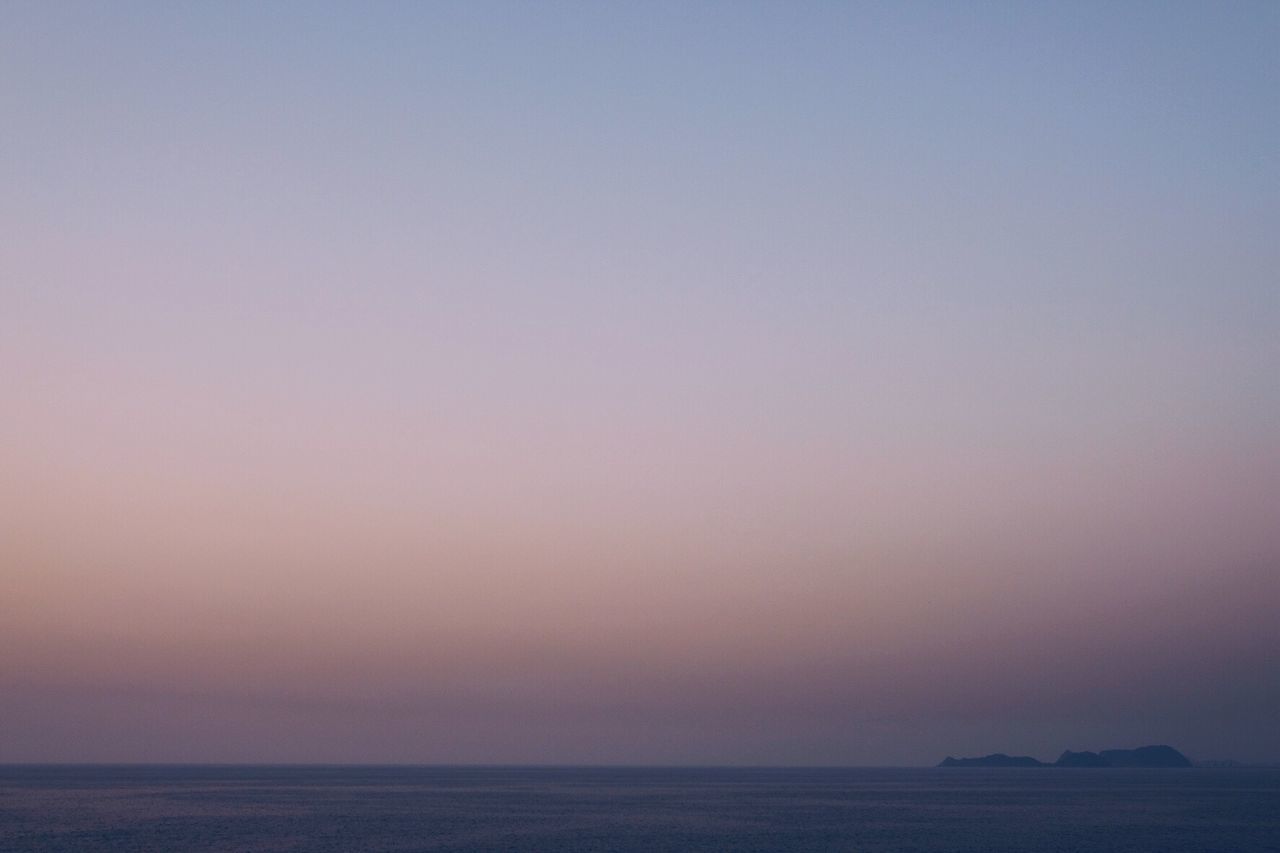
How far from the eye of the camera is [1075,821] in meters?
118

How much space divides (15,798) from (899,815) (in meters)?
114

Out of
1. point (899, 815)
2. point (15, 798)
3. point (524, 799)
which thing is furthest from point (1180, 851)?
point (15, 798)

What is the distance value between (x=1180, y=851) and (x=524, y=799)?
103812 millimetres

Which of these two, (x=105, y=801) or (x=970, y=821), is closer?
(x=970, y=821)

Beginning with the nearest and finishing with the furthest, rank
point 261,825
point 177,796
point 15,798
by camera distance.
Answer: point 261,825
point 15,798
point 177,796

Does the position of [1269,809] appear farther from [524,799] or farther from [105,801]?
[105,801]

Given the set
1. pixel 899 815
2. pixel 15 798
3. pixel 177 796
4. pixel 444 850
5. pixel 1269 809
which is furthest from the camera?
pixel 177 796

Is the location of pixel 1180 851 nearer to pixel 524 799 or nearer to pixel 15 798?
pixel 524 799

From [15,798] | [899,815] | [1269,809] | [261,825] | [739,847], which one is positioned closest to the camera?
[739,847]

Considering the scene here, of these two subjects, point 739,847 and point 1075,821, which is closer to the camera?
point 739,847

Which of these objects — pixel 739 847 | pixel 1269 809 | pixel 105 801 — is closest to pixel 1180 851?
pixel 739 847

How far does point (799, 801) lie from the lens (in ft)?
564

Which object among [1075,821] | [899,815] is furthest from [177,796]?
[1075,821]

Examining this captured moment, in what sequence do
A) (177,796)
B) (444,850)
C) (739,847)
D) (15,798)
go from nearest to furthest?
(444,850)
(739,847)
(15,798)
(177,796)
